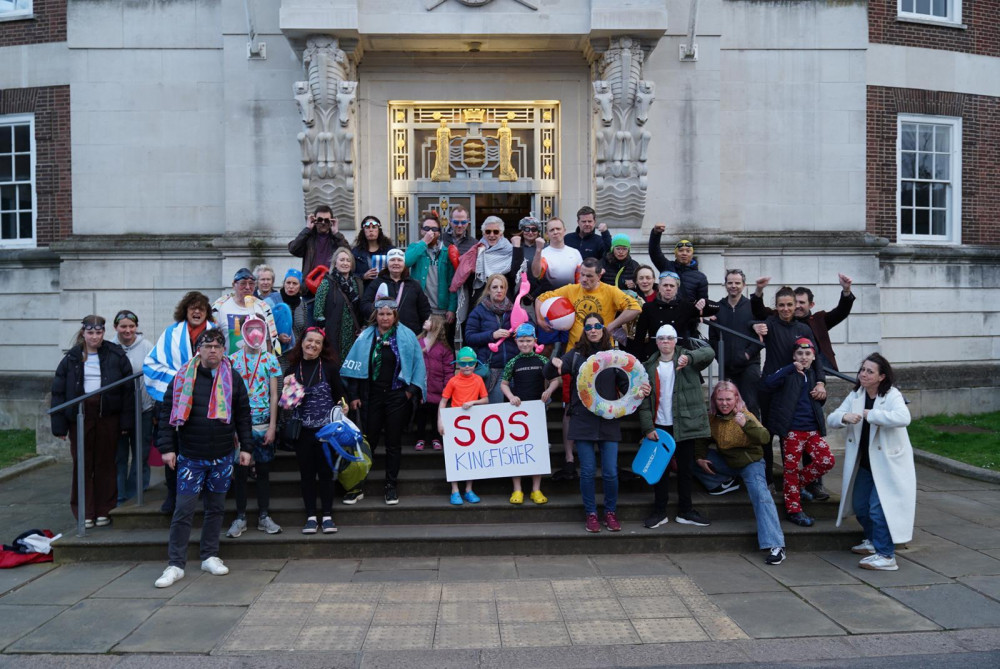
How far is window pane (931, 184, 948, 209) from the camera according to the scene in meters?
14.1

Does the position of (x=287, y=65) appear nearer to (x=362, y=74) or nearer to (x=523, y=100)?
(x=362, y=74)

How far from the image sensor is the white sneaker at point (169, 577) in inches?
253

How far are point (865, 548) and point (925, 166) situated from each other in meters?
9.46

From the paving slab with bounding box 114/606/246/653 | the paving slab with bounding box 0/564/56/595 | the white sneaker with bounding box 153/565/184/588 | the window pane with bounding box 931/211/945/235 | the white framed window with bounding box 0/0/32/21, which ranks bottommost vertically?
Result: the paving slab with bounding box 0/564/56/595

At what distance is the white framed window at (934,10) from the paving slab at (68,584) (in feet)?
47.6

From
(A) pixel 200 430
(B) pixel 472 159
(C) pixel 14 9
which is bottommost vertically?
(A) pixel 200 430

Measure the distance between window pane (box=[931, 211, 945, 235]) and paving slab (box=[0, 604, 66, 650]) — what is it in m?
14.3

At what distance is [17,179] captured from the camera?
13.3 m

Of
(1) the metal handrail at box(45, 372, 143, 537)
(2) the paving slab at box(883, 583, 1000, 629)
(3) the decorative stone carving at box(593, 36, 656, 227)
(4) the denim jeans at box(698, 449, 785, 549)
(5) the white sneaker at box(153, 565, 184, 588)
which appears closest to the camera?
(2) the paving slab at box(883, 583, 1000, 629)

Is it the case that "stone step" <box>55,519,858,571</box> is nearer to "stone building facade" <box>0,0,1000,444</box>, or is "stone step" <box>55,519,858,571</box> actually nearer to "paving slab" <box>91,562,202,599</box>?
"paving slab" <box>91,562,202,599</box>

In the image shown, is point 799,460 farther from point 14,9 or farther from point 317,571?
point 14,9

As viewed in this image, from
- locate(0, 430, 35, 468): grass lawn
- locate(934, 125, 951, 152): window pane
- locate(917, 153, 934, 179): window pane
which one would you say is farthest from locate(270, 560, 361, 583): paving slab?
locate(934, 125, 951, 152): window pane

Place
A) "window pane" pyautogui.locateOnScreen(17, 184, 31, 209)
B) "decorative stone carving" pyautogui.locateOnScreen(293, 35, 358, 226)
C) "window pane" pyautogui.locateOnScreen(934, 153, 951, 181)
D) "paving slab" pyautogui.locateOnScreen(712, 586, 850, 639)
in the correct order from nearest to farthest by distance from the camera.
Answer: "paving slab" pyautogui.locateOnScreen(712, 586, 850, 639)
"decorative stone carving" pyautogui.locateOnScreen(293, 35, 358, 226)
"window pane" pyautogui.locateOnScreen(17, 184, 31, 209)
"window pane" pyautogui.locateOnScreen(934, 153, 951, 181)

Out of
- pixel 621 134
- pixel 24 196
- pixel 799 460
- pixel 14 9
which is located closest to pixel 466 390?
pixel 799 460
